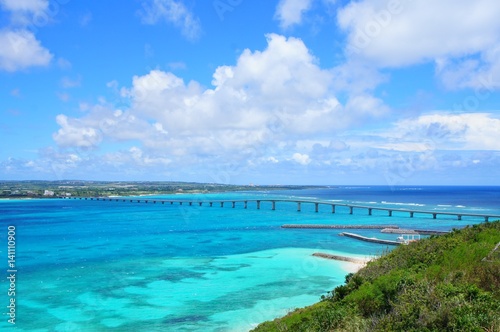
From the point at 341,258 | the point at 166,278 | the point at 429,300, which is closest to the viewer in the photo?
the point at 429,300

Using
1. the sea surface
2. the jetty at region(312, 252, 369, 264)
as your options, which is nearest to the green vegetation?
the sea surface

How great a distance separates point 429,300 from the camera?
1034 cm

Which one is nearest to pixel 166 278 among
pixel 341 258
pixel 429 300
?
pixel 341 258

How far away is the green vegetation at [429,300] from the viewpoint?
30.2 ft

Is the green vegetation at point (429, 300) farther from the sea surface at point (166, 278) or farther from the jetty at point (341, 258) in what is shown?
the jetty at point (341, 258)

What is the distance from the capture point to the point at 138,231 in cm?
6919

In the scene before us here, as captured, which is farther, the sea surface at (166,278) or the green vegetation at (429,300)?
the sea surface at (166,278)

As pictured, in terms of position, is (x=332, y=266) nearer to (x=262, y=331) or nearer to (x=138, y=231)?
(x=262, y=331)

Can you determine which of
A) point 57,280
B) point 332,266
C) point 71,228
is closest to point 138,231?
point 71,228

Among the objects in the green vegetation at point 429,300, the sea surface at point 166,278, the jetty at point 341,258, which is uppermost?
the green vegetation at point 429,300

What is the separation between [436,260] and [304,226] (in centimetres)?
5725

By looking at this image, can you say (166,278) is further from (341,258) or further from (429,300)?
(429,300)

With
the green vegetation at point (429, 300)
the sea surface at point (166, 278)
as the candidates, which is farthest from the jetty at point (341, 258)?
the green vegetation at point (429, 300)

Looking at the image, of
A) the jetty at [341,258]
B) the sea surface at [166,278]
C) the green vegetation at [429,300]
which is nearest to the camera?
the green vegetation at [429,300]
